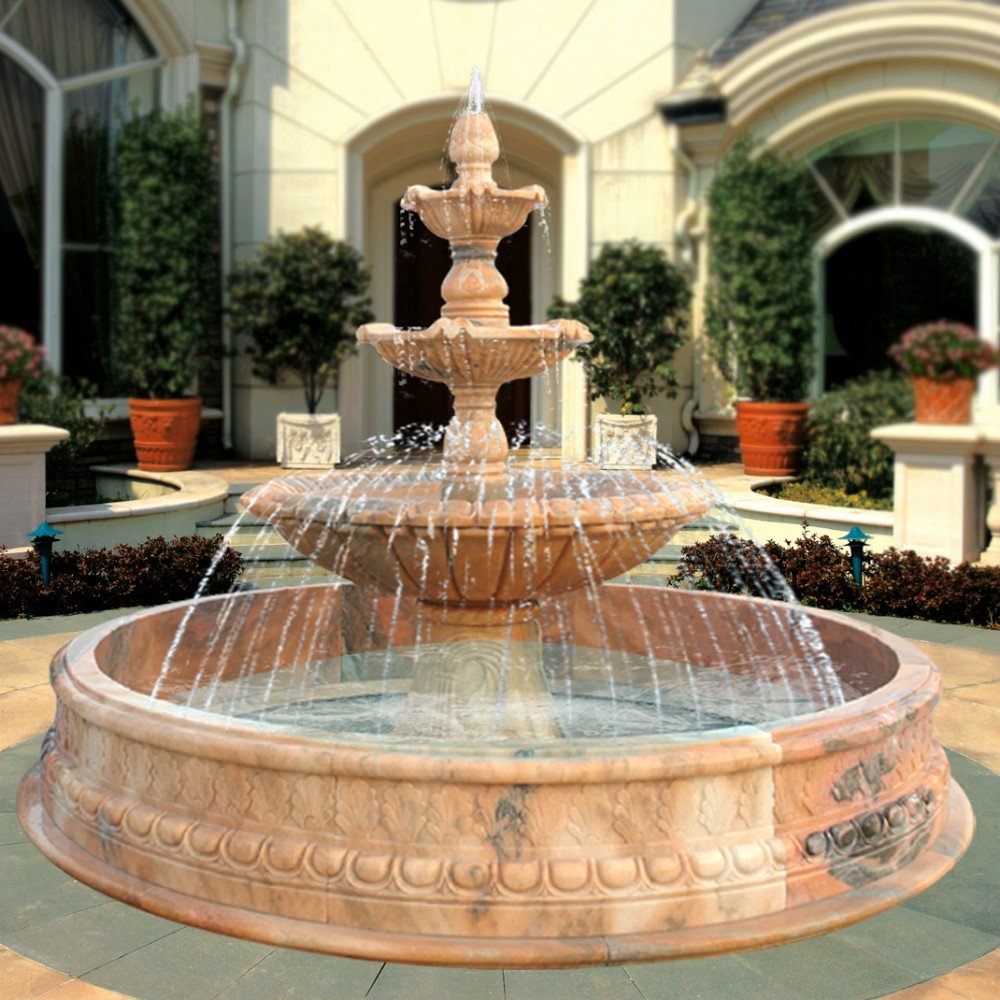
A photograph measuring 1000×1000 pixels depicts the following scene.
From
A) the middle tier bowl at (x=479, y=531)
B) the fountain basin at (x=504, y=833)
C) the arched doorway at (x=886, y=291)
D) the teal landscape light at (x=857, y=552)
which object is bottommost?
the fountain basin at (x=504, y=833)

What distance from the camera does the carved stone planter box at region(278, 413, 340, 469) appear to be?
15.2 m

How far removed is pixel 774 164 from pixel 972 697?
376 inches

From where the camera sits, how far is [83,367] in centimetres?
1556

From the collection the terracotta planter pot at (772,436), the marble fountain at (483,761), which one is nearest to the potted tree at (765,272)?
the terracotta planter pot at (772,436)

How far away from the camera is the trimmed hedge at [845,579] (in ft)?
30.4

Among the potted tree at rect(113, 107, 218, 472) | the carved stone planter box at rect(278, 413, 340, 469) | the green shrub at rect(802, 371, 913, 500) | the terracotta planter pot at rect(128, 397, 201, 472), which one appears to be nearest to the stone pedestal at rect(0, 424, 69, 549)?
the terracotta planter pot at rect(128, 397, 201, 472)

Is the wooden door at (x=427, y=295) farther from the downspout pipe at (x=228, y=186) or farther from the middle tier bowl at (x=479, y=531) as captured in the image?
the middle tier bowl at (x=479, y=531)

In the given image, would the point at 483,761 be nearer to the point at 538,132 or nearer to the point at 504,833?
the point at 504,833

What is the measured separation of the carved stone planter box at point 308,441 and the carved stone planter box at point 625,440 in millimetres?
2982

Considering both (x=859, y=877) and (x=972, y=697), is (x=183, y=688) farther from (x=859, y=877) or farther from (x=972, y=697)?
(x=972, y=697)

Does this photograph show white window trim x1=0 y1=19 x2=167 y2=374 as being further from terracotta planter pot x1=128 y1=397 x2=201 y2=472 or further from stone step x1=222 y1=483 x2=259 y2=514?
stone step x1=222 y1=483 x2=259 y2=514

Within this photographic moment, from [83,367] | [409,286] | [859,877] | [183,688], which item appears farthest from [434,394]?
[859,877]

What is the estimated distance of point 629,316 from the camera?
15.3 metres

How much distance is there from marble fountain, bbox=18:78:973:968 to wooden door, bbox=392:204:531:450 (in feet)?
34.4
